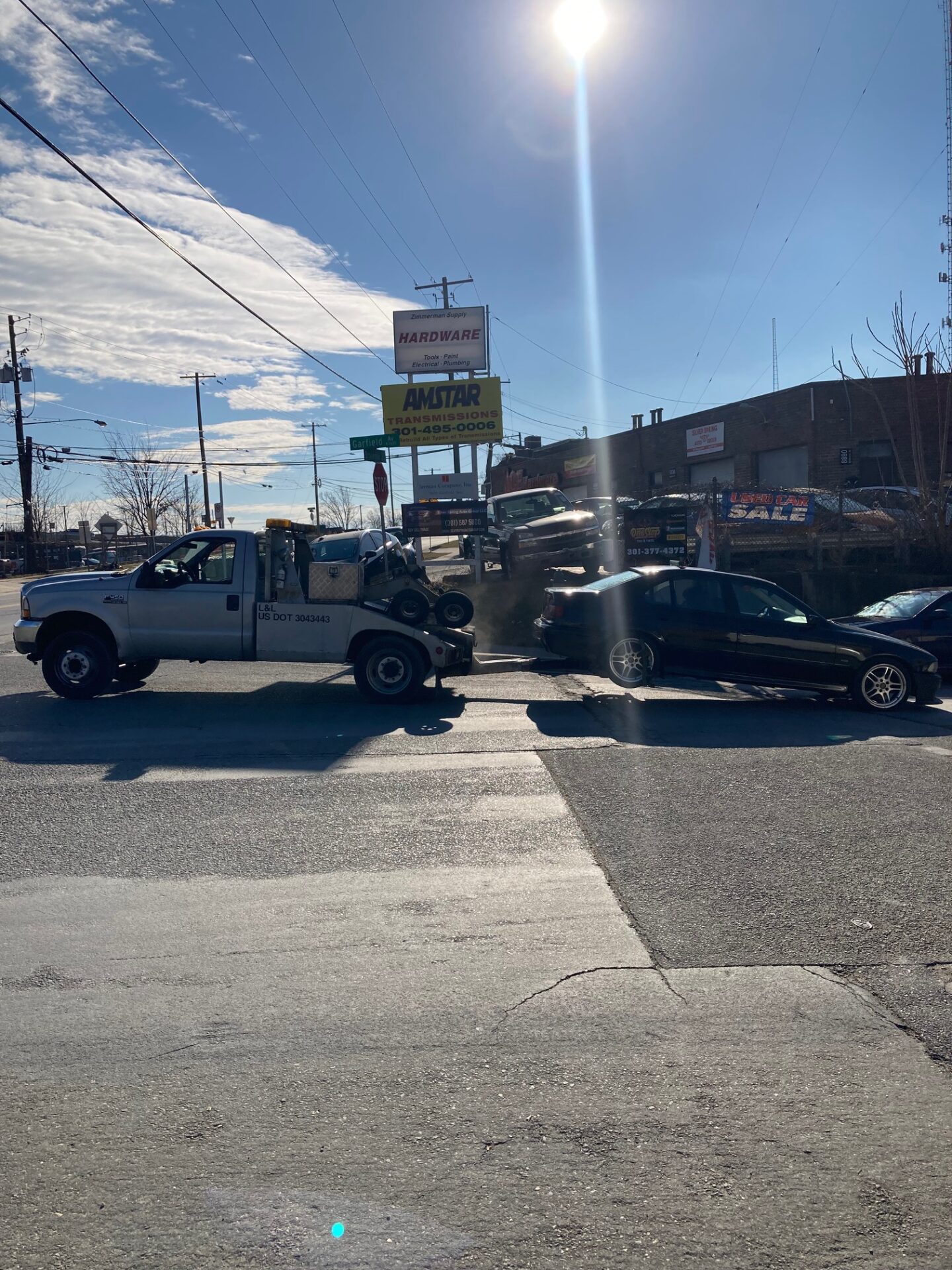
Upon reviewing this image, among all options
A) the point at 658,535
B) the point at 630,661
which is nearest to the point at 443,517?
the point at 658,535

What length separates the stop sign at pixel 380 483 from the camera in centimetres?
1905

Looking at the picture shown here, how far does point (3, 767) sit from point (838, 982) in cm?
692

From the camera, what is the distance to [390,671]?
38.6ft

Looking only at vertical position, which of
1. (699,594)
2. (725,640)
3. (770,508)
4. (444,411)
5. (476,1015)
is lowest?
(476,1015)

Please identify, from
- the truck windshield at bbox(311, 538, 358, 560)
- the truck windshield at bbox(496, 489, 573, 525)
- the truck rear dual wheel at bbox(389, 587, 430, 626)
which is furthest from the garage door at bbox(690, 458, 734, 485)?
the truck rear dual wheel at bbox(389, 587, 430, 626)

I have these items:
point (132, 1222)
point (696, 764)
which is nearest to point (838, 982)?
point (132, 1222)

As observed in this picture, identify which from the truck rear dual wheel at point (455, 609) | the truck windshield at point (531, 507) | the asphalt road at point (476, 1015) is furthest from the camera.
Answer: the truck windshield at point (531, 507)

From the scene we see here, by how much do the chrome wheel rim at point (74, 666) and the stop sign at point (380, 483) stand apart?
26.5ft

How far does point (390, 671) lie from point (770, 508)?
37.0 ft

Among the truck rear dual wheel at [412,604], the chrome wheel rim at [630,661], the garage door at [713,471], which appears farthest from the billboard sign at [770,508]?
the garage door at [713,471]

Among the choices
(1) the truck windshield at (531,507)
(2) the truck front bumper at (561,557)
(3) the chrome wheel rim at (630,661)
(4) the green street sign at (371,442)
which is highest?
(4) the green street sign at (371,442)

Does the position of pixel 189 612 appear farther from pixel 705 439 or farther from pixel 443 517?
pixel 705 439

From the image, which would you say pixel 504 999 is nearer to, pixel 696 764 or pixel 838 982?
pixel 838 982

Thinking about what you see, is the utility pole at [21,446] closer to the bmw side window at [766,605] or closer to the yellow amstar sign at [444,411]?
the yellow amstar sign at [444,411]
